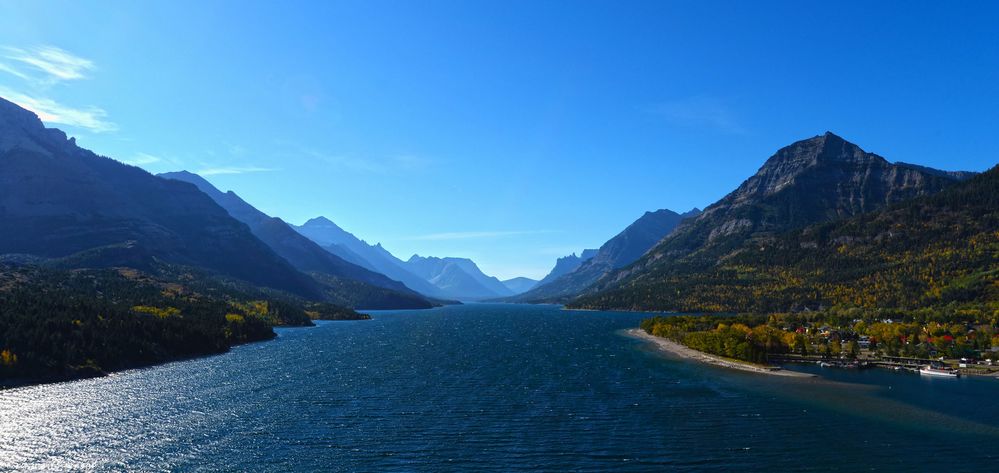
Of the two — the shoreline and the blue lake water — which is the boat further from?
the shoreline

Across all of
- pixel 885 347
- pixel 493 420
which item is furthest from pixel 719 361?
pixel 493 420

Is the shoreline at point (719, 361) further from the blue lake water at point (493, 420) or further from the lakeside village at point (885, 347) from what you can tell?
the blue lake water at point (493, 420)

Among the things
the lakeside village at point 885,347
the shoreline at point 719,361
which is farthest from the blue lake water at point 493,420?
the lakeside village at point 885,347

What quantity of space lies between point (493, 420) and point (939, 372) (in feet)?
409

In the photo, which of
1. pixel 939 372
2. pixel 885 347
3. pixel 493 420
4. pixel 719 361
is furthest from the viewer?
pixel 885 347

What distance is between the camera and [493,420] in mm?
80625

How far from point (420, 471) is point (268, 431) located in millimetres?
28500

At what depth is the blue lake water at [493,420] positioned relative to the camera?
62719 mm

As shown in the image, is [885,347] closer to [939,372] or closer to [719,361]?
[939,372]

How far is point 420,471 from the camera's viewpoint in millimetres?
57781

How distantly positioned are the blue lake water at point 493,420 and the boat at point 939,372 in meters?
4.97

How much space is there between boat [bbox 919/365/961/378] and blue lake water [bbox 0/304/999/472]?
16.3 feet

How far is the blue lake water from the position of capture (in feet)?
206

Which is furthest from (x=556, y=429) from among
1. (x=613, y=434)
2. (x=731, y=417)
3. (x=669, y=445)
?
(x=731, y=417)
